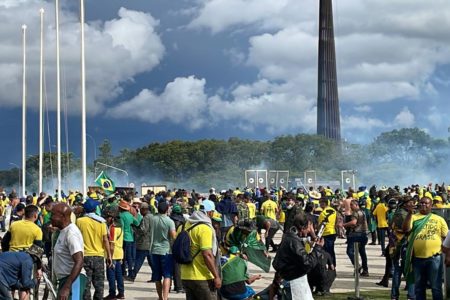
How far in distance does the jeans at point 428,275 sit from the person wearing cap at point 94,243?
4.66 metres

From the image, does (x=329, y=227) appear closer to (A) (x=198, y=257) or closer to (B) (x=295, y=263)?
(A) (x=198, y=257)

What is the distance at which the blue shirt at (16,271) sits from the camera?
10.0 m

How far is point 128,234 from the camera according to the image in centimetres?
1670

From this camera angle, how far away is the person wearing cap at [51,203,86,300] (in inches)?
336

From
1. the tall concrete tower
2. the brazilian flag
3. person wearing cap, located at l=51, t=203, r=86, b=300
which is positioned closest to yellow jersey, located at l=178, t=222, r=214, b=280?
person wearing cap, located at l=51, t=203, r=86, b=300

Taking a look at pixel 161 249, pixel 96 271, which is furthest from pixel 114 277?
pixel 96 271

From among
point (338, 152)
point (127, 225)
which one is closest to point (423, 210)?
point (127, 225)

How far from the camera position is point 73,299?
9.02 m

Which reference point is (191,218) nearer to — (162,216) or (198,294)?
(198,294)

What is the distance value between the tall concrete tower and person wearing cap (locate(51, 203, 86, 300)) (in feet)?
376

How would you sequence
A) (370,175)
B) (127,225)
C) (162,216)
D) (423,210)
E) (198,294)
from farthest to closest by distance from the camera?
(370,175) → (127,225) → (162,216) → (423,210) → (198,294)

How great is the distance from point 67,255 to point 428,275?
5.34 metres

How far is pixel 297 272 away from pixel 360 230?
7954 millimetres

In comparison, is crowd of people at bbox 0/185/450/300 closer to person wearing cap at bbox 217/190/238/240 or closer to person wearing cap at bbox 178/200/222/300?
person wearing cap at bbox 178/200/222/300
